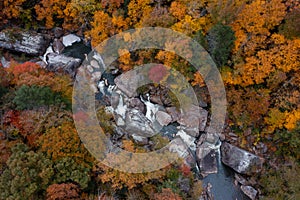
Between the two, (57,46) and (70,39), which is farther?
(70,39)

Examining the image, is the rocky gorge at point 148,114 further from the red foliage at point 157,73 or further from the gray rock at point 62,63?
the red foliage at point 157,73

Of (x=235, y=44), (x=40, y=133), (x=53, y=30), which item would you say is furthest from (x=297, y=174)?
(x=53, y=30)

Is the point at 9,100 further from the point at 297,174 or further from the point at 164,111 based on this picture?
the point at 297,174

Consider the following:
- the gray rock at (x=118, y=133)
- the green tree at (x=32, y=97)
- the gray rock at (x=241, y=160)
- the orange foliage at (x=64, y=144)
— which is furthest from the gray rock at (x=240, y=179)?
the green tree at (x=32, y=97)

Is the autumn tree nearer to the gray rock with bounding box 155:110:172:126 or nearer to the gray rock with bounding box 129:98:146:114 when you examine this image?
the gray rock with bounding box 129:98:146:114

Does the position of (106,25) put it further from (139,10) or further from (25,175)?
(25,175)

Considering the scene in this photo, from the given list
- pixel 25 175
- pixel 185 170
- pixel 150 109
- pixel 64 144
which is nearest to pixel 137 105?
pixel 150 109
